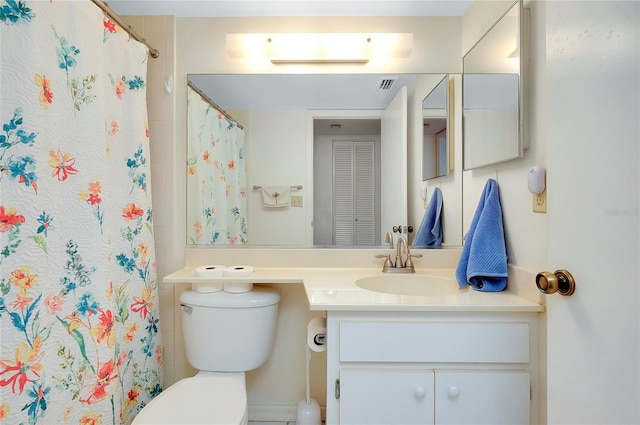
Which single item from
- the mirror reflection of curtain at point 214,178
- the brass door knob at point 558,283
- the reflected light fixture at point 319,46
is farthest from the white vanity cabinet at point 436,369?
the reflected light fixture at point 319,46

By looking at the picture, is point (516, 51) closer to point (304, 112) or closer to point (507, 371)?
point (304, 112)

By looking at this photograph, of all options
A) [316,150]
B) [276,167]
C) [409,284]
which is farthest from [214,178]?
[409,284]

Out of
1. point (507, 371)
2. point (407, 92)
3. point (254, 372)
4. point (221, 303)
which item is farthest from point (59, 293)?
point (407, 92)

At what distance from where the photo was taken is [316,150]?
1711mm

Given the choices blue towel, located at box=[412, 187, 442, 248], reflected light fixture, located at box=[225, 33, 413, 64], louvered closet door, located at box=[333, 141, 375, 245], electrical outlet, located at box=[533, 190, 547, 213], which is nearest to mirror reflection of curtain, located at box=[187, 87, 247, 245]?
reflected light fixture, located at box=[225, 33, 413, 64]

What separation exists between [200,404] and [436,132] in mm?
1598

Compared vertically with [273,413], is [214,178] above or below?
above

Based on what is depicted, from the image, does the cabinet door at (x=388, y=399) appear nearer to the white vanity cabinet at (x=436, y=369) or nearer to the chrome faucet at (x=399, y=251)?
the white vanity cabinet at (x=436, y=369)

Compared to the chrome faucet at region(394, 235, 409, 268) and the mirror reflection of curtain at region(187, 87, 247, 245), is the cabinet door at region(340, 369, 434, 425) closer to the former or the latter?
the chrome faucet at region(394, 235, 409, 268)

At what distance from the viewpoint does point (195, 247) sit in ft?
5.64

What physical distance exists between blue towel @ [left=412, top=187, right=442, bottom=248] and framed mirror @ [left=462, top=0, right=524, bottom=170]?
0.22m

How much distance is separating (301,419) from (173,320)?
2.62ft

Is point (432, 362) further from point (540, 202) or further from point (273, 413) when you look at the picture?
point (273, 413)

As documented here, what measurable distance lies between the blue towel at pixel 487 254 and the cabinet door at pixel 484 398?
0.32m
